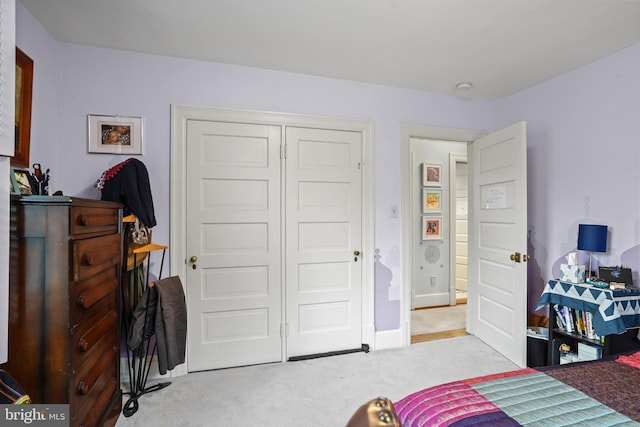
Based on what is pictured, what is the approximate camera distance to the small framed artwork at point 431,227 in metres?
4.64

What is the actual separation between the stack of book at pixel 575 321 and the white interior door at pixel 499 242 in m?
0.25

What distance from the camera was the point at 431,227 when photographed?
469 centimetres

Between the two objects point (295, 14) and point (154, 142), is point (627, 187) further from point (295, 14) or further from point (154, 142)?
point (154, 142)

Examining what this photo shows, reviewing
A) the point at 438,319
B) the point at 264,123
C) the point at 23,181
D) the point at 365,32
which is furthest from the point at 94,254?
the point at 438,319

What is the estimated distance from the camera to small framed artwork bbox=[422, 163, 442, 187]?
4633mm

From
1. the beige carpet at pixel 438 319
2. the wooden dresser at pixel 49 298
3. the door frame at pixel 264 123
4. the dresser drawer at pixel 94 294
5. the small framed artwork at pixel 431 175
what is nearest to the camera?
the wooden dresser at pixel 49 298

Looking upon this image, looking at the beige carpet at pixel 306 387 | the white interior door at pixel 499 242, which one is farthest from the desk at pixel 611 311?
the beige carpet at pixel 306 387

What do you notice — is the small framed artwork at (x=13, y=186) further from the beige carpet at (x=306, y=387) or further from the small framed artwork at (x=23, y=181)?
the beige carpet at (x=306, y=387)

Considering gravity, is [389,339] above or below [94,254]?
below

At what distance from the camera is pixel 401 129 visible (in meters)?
3.18

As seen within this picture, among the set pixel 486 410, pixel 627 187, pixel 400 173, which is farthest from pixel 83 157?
pixel 627 187

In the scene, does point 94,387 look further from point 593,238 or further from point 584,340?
point 593,238

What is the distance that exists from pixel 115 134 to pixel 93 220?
115 cm

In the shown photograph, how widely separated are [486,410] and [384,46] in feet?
7.56
